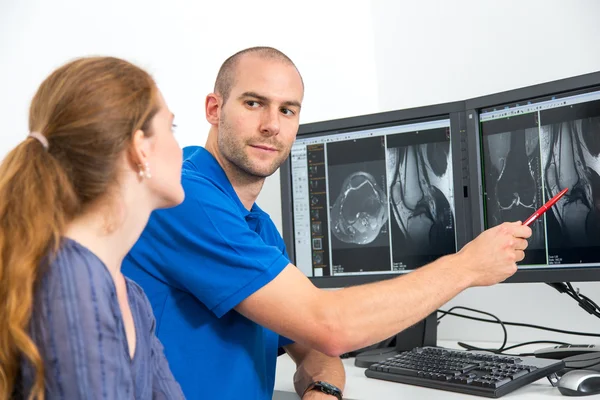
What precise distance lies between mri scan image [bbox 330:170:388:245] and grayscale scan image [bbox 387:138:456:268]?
0.04 m

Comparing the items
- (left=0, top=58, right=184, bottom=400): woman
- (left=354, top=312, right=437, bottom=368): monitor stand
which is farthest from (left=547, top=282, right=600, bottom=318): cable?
(left=0, top=58, right=184, bottom=400): woman

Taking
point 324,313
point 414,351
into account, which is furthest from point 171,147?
point 414,351

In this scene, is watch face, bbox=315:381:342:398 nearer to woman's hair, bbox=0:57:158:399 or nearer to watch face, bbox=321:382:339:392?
watch face, bbox=321:382:339:392

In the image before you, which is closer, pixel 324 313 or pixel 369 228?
pixel 324 313

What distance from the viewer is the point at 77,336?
0.76 metres

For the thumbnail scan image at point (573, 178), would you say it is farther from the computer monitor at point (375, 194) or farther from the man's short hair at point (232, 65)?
the man's short hair at point (232, 65)

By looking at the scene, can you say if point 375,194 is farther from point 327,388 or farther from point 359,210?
point 327,388

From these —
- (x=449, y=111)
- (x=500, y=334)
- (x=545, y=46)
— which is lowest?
(x=500, y=334)

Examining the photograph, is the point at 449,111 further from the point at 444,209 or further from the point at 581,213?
the point at 581,213

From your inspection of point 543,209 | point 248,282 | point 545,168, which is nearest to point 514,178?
point 545,168

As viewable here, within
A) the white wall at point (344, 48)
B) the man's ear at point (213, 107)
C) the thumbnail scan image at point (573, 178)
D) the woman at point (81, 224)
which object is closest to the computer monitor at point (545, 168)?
the thumbnail scan image at point (573, 178)

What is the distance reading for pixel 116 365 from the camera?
2.61ft

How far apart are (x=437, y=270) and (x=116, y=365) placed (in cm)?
66

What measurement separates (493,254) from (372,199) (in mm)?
500
